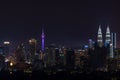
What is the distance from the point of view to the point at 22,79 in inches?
2547

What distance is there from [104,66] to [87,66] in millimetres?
4338

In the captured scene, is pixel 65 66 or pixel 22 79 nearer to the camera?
pixel 22 79

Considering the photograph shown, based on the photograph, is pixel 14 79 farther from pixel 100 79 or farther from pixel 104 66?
pixel 104 66

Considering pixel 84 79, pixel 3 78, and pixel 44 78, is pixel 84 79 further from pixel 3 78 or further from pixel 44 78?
pixel 3 78

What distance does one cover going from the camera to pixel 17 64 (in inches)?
4050

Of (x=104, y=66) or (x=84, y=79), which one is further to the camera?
(x=104, y=66)

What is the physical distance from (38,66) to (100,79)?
3733 cm

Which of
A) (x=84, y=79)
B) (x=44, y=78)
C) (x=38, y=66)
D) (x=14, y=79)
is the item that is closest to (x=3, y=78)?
(x=14, y=79)

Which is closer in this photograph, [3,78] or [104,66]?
[3,78]

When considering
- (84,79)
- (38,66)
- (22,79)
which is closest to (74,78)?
(84,79)

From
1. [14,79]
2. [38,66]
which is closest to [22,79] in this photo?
[14,79]

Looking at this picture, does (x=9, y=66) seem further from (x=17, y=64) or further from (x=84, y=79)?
(x=84, y=79)

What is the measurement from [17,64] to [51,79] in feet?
124

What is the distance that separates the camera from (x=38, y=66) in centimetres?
10088
